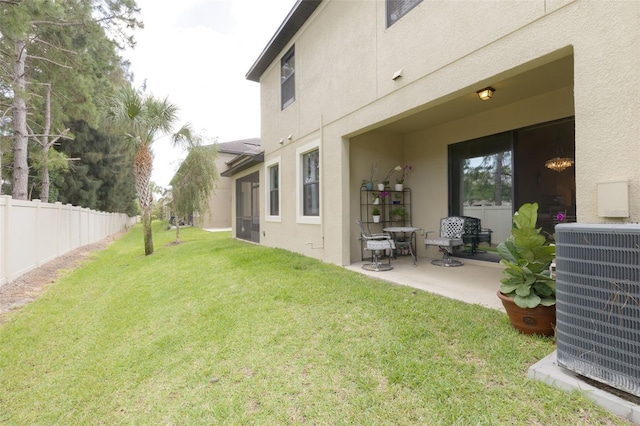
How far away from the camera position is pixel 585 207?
265 centimetres

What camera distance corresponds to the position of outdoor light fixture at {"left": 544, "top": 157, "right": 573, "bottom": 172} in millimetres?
5473

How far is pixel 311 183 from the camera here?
25.0 feet

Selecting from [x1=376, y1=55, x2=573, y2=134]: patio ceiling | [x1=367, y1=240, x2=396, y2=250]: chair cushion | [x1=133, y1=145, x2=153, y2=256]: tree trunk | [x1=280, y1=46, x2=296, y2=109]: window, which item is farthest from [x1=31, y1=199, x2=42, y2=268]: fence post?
[x1=376, y1=55, x2=573, y2=134]: patio ceiling

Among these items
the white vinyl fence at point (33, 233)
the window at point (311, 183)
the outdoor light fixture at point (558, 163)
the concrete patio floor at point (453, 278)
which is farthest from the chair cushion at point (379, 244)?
the white vinyl fence at point (33, 233)

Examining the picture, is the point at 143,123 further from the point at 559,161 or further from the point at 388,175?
the point at 559,161

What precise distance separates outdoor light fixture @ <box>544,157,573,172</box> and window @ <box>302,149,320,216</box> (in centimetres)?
468

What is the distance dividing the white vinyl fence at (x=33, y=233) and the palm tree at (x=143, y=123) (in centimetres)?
264

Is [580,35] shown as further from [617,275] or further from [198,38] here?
[198,38]

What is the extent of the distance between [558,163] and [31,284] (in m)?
11.4

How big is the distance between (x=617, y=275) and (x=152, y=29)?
13.3 metres

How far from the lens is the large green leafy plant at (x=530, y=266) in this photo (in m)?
2.75

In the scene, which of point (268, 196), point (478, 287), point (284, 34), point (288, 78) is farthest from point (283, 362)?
point (284, 34)

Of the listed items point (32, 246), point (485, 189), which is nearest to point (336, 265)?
point (485, 189)

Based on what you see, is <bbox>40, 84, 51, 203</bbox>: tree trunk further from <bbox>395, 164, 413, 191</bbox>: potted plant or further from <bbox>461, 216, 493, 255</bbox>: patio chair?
<bbox>461, 216, 493, 255</bbox>: patio chair
